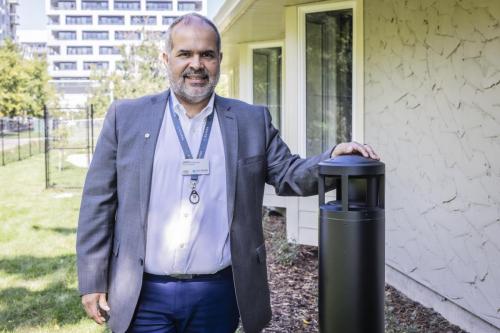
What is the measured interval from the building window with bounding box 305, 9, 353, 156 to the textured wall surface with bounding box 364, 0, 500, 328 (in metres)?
0.44

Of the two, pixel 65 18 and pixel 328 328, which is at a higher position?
pixel 65 18

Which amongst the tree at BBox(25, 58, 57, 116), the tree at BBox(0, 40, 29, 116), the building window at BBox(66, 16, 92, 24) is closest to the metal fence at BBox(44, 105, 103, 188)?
the tree at BBox(0, 40, 29, 116)

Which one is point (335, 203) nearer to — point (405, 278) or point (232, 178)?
point (232, 178)

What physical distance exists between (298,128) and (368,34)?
1.44 meters

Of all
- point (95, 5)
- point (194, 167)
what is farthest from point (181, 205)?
point (95, 5)

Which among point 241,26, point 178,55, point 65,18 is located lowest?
point 178,55

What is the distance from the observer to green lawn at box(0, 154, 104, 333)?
501cm

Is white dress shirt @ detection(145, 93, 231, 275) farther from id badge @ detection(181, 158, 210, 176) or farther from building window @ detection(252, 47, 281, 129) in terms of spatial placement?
building window @ detection(252, 47, 281, 129)

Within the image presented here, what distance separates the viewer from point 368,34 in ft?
20.5

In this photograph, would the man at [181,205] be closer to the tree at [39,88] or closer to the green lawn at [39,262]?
the green lawn at [39,262]

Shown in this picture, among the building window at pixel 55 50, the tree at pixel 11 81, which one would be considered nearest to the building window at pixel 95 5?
the building window at pixel 55 50

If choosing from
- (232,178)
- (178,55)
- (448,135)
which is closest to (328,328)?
(232,178)

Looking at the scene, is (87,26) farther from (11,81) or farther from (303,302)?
(303,302)

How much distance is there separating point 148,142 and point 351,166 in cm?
81
